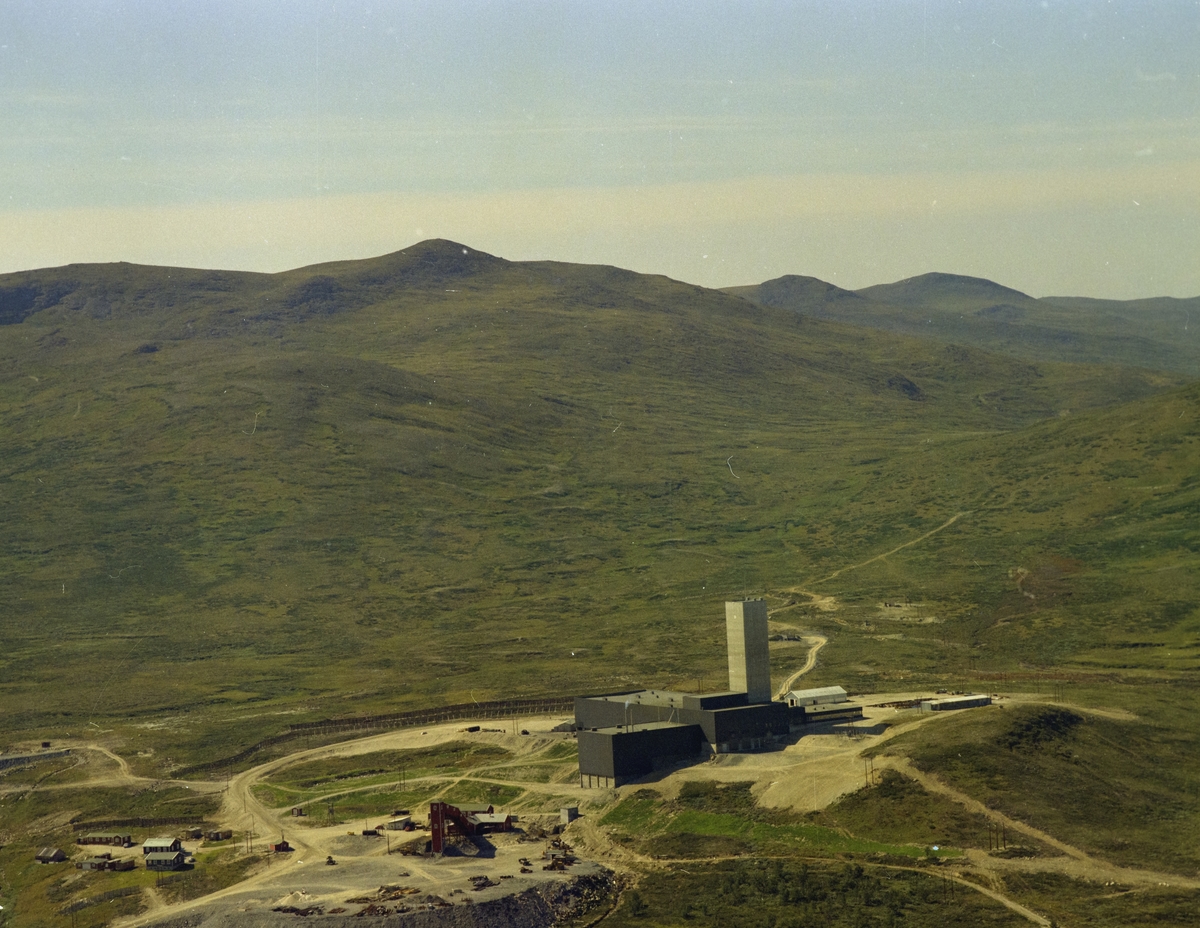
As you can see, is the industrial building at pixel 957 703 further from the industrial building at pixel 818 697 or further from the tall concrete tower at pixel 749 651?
the tall concrete tower at pixel 749 651

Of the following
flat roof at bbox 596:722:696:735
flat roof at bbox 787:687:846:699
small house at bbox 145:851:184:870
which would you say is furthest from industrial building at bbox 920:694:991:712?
small house at bbox 145:851:184:870

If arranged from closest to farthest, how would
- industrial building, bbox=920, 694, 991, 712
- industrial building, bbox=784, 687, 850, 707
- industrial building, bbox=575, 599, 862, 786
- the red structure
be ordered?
1. the red structure
2. industrial building, bbox=575, 599, 862, 786
3. industrial building, bbox=920, 694, 991, 712
4. industrial building, bbox=784, 687, 850, 707

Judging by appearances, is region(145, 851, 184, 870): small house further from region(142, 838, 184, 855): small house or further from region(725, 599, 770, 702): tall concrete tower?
region(725, 599, 770, 702): tall concrete tower

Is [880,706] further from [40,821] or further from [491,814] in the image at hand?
[40,821]

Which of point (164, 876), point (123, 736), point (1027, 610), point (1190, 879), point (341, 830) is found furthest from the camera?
point (1027, 610)

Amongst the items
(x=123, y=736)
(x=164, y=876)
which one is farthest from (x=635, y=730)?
(x=123, y=736)

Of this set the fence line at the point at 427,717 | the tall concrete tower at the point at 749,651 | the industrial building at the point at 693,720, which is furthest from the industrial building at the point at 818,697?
the fence line at the point at 427,717
